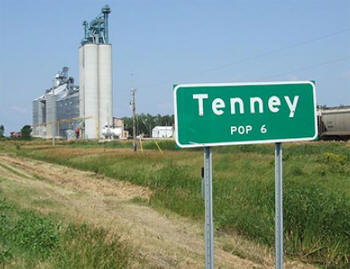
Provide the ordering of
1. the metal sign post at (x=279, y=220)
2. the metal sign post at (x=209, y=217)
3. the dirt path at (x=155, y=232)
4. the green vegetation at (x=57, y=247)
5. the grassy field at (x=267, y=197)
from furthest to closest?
the grassy field at (x=267, y=197) < the dirt path at (x=155, y=232) < the green vegetation at (x=57, y=247) < the metal sign post at (x=279, y=220) < the metal sign post at (x=209, y=217)

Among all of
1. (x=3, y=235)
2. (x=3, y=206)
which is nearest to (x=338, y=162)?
(x=3, y=206)

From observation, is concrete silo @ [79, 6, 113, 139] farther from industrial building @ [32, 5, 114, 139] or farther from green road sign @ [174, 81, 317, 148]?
green road sign @ [174, 81, 317, 148]

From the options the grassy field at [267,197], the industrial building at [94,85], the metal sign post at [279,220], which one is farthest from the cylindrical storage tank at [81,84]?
the metal sign post at [279,220]

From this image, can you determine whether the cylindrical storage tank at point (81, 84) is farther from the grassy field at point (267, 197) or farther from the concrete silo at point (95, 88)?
the grassy field at point (267, 197)

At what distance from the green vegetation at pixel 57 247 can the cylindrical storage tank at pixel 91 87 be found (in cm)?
7889

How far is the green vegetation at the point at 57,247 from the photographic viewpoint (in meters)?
5.28

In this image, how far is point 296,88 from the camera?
3.85 m

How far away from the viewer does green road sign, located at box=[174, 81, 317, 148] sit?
3.52 m

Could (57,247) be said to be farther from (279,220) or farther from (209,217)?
(279,220)

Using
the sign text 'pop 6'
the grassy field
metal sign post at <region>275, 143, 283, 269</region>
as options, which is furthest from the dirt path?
the sign text 'pop 6'

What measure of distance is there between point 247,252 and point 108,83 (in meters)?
80.0

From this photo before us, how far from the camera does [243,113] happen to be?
12.1ft

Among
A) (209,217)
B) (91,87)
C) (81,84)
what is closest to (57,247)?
(209,217)

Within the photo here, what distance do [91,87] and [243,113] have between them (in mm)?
83046
